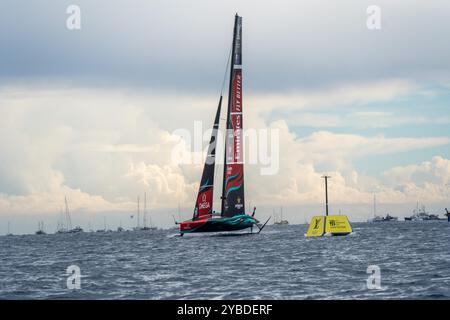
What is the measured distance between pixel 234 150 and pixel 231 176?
10.8ft

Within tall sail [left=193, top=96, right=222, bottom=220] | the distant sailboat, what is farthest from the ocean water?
tall sail [left=193, top=96, right=222, bottom=220]

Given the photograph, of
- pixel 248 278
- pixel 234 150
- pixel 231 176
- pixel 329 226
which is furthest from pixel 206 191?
pixel 248 278

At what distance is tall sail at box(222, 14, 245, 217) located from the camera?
269 ft

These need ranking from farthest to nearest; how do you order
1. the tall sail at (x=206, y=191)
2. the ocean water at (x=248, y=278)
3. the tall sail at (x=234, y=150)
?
the tall sail at (x=206, y=191)
the tall sail at (x=234, y=150)
the ocean water at (x=248, y=278)

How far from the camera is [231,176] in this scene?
3263 inches

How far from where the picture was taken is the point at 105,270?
45.6 metres

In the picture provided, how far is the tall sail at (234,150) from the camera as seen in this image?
269 feet

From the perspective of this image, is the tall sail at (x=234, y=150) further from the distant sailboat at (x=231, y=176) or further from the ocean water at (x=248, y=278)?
the ocean water at (x=248, y=278)

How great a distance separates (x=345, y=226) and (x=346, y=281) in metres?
61.1

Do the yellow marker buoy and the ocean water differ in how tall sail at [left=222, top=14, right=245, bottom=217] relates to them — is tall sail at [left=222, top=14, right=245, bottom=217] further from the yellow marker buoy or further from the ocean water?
the ocean water

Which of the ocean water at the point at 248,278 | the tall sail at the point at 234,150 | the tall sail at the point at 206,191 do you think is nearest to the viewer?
the ocean water at the point at 248,278

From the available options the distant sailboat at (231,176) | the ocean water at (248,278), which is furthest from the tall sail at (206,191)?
the ocean water at (248,278)
